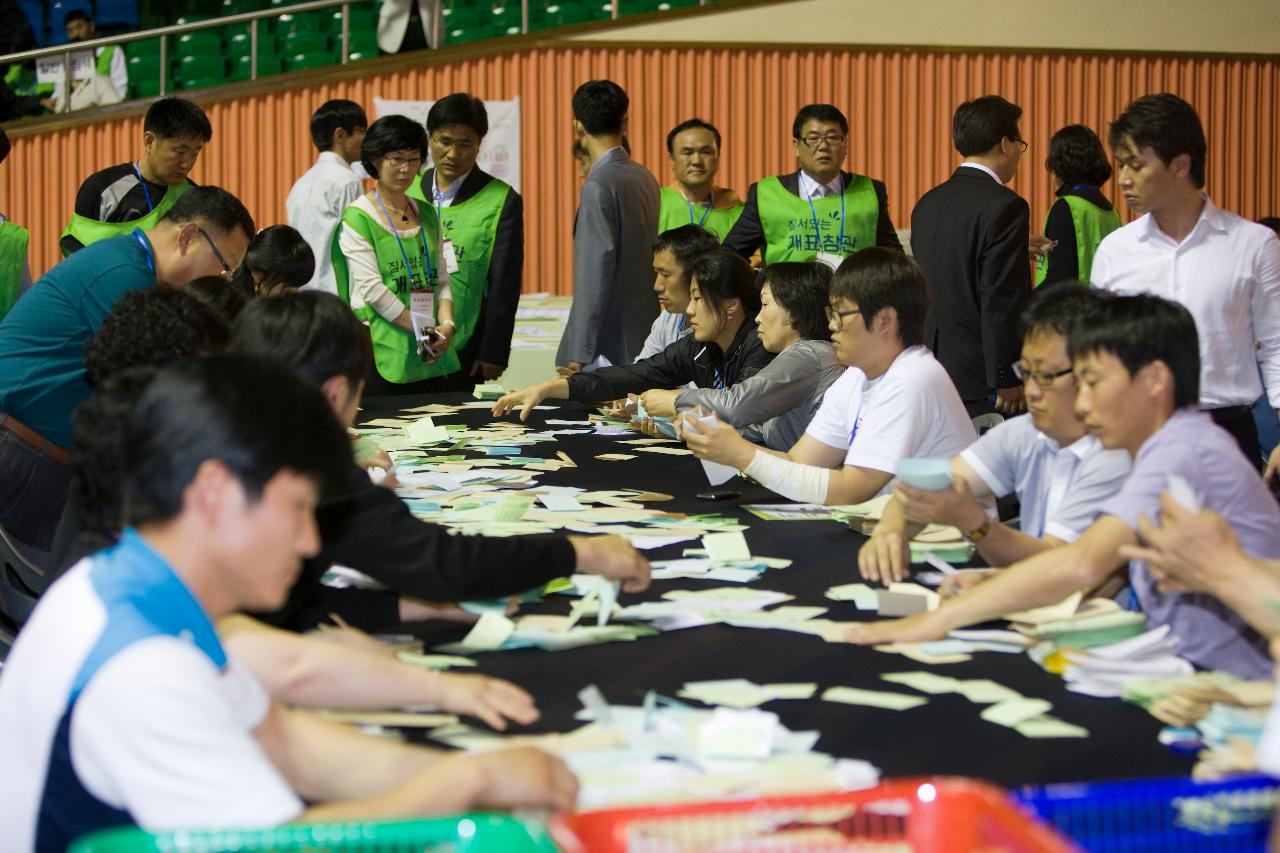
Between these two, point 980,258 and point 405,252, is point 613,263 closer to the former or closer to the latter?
point 405,252

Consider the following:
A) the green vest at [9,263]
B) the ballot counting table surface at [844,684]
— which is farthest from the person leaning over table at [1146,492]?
the green vest at [9,263]

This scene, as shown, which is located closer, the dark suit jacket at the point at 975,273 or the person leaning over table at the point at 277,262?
the person leaning over table at the point at 277,262

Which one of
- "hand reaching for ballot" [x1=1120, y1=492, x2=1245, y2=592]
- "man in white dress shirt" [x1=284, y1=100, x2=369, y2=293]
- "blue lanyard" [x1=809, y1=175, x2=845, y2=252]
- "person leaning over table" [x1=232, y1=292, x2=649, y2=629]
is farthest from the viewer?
"man in white dress shirt" [x1=284, y1=100, x2=369, y2=293]

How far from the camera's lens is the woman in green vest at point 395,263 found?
15.2ft

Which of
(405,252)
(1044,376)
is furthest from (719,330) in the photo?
(1044,376)

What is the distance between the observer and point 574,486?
Answer: 304 cm

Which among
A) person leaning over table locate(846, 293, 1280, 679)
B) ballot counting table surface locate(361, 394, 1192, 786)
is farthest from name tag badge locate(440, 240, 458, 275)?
person leaning over table locate(846, 293, 1280, 679)

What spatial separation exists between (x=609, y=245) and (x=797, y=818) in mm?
4175

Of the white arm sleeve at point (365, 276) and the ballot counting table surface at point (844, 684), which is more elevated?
the white arm sleeve at point (365, 276)

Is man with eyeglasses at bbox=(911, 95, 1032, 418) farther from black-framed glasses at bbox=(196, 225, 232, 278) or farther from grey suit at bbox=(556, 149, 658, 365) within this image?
black-framed glasses at bbox=(196, 225, 232, 278)

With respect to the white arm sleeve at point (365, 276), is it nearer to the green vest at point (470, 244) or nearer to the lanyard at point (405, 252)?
the lanyard at point (405, 252)

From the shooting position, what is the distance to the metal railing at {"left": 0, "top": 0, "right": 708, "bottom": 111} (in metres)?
9.28

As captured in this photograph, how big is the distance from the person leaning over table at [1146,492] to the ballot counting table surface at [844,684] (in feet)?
0.41

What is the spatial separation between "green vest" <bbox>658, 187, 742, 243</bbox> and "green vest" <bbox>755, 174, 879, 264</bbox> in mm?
667
